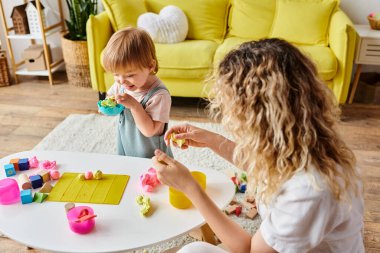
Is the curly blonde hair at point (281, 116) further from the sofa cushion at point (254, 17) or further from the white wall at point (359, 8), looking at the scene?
the white wall at point (359, 8)

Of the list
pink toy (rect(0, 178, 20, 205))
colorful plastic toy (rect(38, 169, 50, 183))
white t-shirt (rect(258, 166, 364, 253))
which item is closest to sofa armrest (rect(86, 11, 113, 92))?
colorful plastic toy (rect(38, 169, 50, 183))

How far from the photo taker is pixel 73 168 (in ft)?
4.64

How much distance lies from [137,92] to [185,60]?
45.3 inches

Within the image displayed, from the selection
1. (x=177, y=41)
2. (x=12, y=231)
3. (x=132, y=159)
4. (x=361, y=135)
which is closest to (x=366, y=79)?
(x=361, y=135)

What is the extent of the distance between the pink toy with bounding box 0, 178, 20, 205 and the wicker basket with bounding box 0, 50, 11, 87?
2465mm

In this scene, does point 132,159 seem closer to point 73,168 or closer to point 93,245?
point 73,168

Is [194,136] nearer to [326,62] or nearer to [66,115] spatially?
[326,62]

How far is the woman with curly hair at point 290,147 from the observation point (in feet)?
2.77

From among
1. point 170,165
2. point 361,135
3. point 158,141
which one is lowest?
point 361,135

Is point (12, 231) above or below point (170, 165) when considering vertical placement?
below

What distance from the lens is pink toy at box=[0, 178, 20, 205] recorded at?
120cm

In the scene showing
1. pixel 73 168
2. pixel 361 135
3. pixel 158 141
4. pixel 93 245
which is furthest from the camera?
pixel 361 135

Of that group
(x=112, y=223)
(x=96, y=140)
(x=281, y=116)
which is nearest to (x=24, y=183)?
(x=112, y=223)

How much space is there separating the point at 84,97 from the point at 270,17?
5.50 feet
